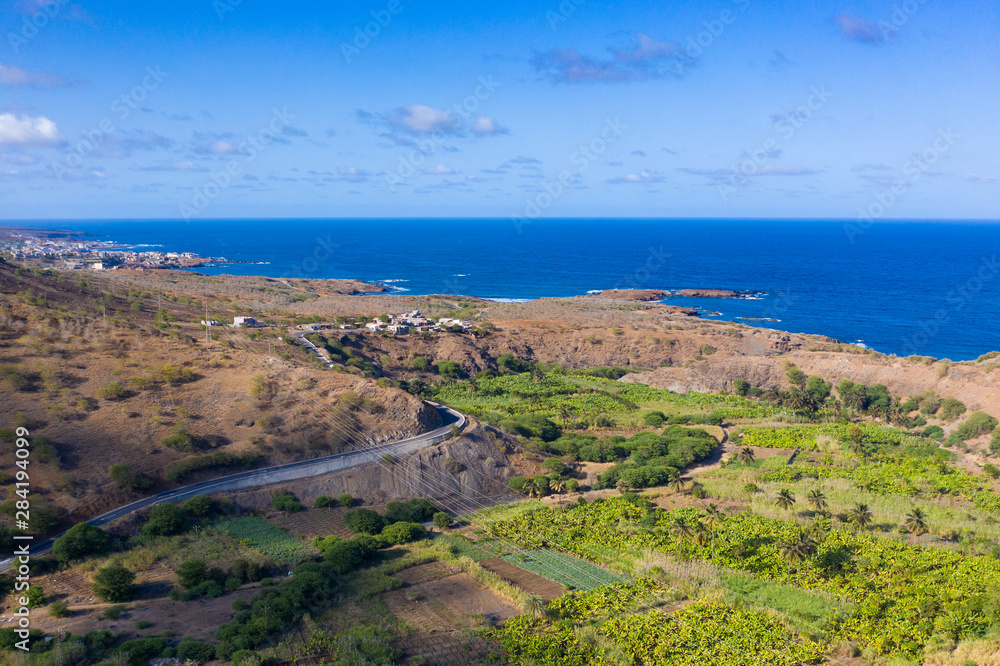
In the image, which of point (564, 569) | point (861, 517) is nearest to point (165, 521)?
point (564, 569)

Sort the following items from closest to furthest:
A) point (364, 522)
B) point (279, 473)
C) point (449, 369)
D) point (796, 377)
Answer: point (364, 522) → point (279, 473) → point (796, 377) → point (449, 369)

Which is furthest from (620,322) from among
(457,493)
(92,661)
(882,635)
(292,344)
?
(92,661)

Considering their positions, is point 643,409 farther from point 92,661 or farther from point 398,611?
point 92,661

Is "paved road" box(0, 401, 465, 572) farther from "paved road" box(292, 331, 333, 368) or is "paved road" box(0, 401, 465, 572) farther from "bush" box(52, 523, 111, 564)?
"paved road" box(292, 331, 333, 368)

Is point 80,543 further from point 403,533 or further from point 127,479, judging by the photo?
point 403,533

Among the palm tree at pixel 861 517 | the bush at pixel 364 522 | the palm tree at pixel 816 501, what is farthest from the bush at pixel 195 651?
the palm tree at pixel 816 501

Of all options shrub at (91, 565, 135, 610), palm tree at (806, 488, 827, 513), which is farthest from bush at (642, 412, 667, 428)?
shrub at (91, 565, 135, 610)

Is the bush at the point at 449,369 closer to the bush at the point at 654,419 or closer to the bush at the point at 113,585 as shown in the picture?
the bush at the point at 654,419

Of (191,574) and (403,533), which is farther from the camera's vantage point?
(403,533)
